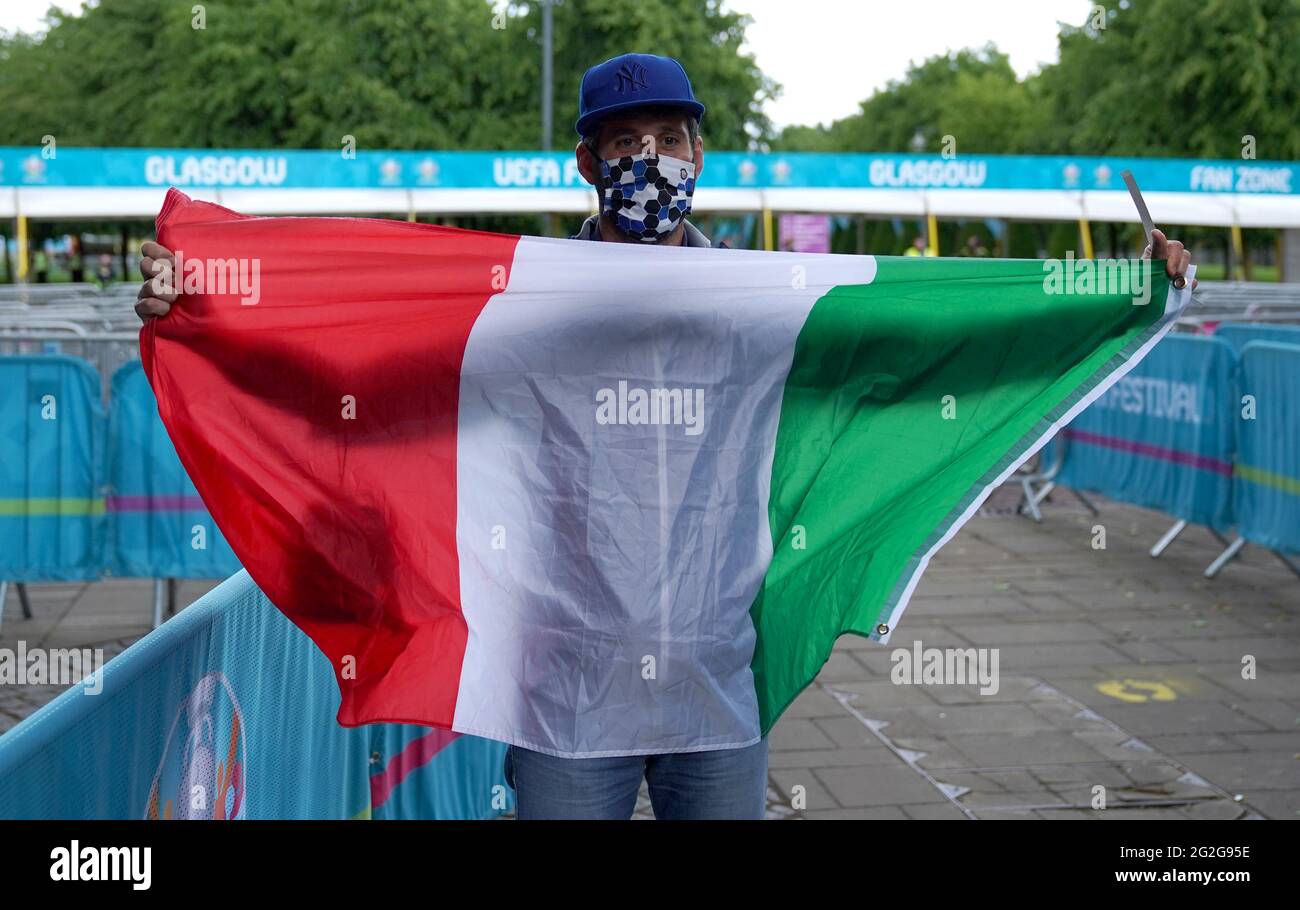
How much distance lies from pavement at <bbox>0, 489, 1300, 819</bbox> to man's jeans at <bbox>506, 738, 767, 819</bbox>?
2.70 meters

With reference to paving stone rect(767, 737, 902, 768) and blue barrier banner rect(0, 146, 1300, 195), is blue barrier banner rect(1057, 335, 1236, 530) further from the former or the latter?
blue barrier banner rect(0, 146, 1300, 195)

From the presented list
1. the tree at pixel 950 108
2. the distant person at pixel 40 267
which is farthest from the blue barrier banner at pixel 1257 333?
the tree at pixel 950 108

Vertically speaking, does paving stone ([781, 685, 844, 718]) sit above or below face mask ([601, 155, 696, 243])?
below

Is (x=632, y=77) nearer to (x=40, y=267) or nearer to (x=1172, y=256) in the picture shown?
(x=1172, y=256)

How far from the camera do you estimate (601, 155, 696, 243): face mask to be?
3170mm

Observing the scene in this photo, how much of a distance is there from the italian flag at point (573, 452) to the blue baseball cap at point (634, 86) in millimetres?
281

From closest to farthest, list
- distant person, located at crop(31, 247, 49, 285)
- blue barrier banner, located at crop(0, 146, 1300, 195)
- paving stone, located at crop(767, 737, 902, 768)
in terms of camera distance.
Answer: paving stone, located at crop(767, 737, 902, 768)
blue barrier banner, located at crop(0, 146, 1300, 195)
distant person, located at crop(31, 247, 49, 285)

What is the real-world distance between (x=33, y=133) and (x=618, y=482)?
181 ft

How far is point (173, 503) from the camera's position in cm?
869

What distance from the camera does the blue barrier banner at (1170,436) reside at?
406 inches

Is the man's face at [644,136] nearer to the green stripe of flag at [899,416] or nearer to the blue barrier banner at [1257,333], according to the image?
the green stripe of flag at [899,416]

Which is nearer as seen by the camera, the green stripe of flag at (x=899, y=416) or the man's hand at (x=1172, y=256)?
the green stripe of flag at (x=899, y=416)

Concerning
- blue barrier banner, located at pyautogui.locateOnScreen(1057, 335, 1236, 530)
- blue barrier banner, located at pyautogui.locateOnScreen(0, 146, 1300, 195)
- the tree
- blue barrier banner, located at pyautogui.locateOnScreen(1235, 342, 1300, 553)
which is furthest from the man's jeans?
the tree

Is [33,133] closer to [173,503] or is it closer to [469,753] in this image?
[173,503]
